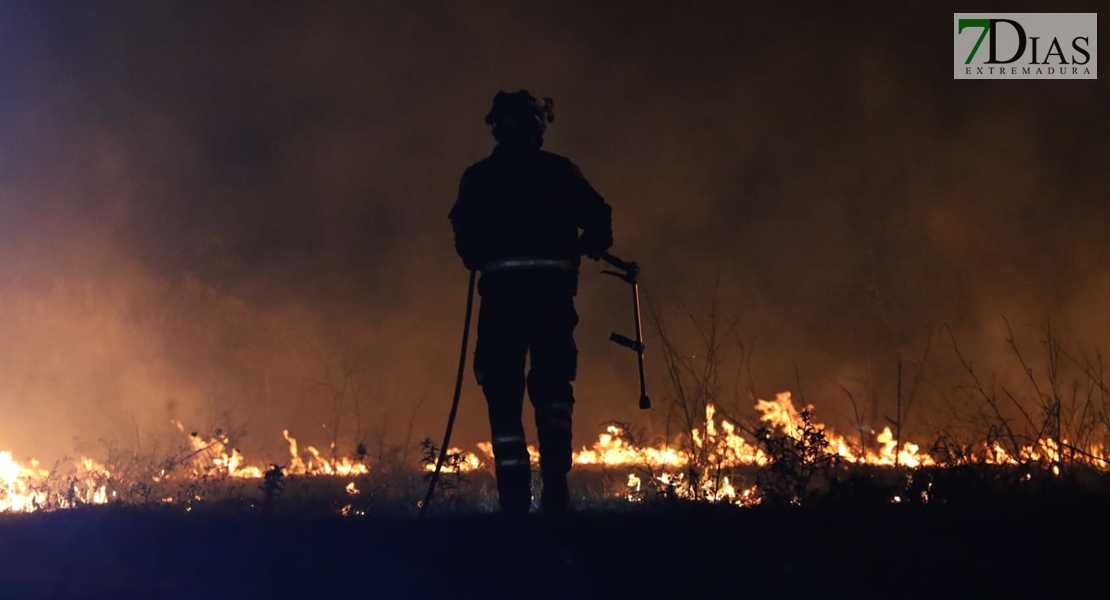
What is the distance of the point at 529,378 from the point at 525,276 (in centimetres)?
65

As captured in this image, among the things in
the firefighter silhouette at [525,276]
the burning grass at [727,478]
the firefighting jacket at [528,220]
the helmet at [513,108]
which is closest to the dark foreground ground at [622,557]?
the burning grass at [727,478]

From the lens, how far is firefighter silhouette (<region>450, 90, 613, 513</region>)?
5.63 m

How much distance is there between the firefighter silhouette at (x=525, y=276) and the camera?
18.5 feet

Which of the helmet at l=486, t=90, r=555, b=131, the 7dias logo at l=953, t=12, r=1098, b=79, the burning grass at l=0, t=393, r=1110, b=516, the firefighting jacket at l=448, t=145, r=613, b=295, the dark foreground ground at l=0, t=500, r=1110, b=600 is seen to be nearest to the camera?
the dark foreground ground at l=0, t=500, r=1110, b=600

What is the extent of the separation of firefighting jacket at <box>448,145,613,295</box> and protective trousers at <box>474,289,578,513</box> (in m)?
0.14

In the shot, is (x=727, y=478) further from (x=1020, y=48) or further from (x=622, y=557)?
(x=1020, y=48)

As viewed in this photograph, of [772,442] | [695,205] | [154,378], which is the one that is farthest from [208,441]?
[695,205]

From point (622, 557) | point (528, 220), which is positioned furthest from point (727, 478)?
point (528, 220)

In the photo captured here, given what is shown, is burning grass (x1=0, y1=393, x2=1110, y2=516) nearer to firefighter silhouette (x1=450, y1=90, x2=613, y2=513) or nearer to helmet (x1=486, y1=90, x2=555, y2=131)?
firefighter silhouette (x1=450, y1=90, x2=613, y2=513)

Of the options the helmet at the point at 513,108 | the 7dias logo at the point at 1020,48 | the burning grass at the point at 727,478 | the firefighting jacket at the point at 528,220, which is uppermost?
the 7dias logo at the point at 1020,48

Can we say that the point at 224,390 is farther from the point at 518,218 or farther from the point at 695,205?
the point at 518,218

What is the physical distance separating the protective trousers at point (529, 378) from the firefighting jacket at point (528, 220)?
0.47ft

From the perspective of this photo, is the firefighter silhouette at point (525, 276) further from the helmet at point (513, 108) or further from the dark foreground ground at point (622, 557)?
the dark foreground ground at point (622, 557)

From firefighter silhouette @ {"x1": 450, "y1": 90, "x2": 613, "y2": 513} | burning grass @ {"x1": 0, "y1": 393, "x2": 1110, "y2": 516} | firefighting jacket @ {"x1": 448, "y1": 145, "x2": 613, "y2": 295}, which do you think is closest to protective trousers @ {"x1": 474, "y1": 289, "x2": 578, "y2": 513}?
firefighter silhouette @ {"x1": 450, "y1": 90, "x2": 613, "y2": 513}
